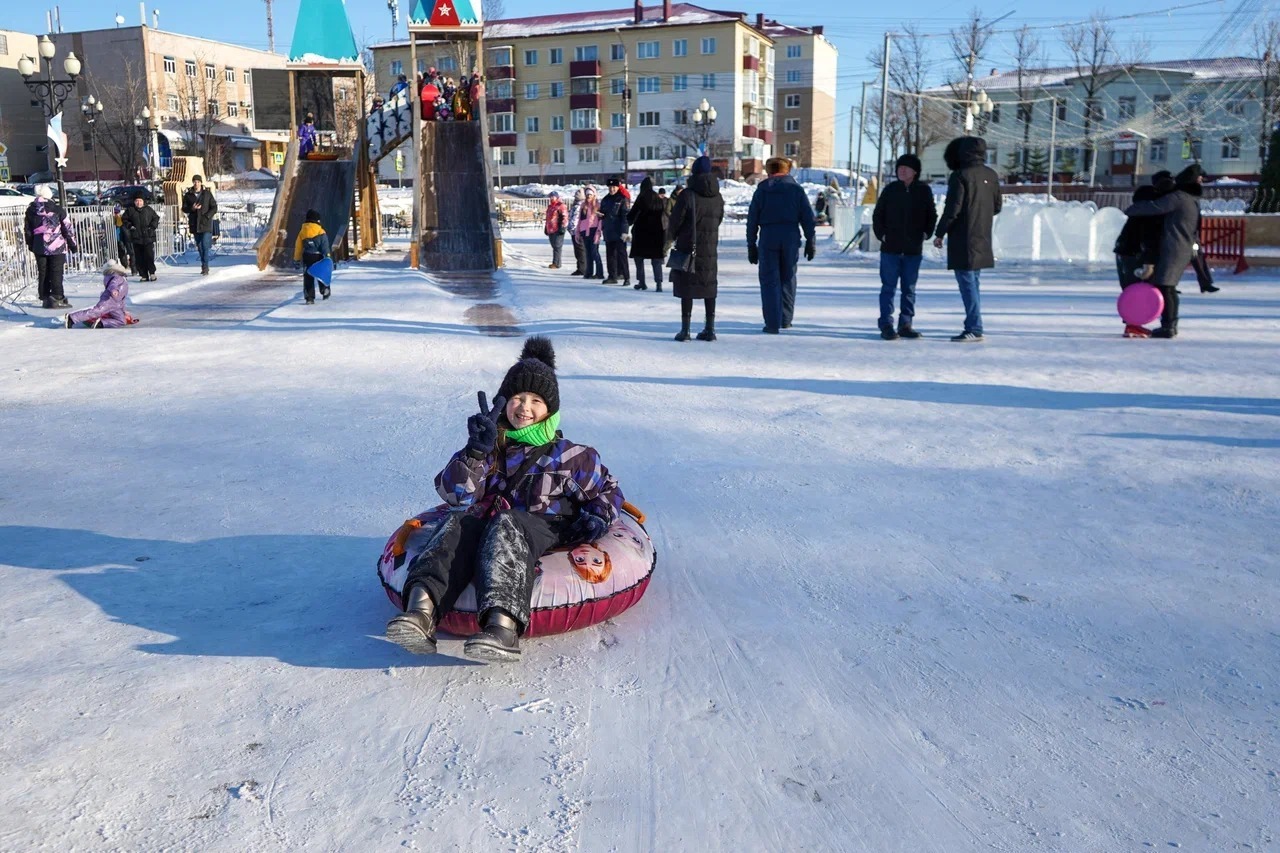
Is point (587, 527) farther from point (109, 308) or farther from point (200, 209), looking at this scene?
point (200, 209)

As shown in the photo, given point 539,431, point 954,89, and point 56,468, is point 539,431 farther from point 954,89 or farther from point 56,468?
point 954,89

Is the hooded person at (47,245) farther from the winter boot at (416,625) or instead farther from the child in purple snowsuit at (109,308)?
the winter boot at (416,625)

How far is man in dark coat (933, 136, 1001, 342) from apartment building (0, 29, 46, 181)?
72.6 m

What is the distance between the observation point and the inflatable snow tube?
346 cm

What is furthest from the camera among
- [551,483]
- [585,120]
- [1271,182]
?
[585,120]

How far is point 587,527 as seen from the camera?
373cm

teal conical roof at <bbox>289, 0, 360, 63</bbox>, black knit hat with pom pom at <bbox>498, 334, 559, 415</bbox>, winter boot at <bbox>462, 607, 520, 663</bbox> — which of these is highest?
teal conical roof at <bbox>289, 0, 360, 63</bbox>

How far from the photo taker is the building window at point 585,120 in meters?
72.9

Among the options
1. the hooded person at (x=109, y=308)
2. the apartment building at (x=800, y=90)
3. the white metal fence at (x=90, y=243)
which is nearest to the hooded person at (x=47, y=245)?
the white metal fence at (x=90, y=243)

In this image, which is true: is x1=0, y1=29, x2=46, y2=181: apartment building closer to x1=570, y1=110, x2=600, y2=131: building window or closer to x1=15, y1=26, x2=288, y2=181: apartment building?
x1=15, y1=26, x2=288, y2=181: apartment building

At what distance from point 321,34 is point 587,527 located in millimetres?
23487

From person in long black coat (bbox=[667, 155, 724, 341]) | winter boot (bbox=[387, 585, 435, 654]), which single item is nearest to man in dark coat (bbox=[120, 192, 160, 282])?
person in long black coat (bbox=[667, 155, 724, 341])

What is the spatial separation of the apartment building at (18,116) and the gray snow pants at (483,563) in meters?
76.6

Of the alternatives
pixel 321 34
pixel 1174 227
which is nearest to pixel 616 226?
pixel 1174 227
